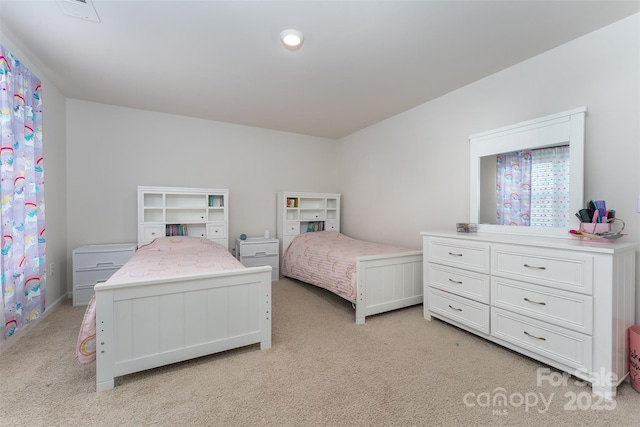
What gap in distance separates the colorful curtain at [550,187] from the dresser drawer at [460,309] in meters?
0.88

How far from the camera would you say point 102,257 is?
308 cm

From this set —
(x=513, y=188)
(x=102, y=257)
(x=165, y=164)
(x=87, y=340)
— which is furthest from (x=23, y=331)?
(x=513, y=188)

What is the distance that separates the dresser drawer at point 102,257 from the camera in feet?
9.80

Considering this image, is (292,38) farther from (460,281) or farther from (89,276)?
(89,276)

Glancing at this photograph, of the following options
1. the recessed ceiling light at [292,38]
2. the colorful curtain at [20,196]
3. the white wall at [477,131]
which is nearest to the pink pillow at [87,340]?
the colorful curtain at [20,196]

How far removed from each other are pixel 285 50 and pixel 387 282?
2.30m

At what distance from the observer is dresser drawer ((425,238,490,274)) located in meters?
2.17

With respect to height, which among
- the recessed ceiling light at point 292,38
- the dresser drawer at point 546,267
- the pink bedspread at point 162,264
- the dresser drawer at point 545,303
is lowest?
the dresser drawer at point 545,303

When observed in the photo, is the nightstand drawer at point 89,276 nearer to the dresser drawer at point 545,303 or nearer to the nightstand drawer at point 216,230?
the nightstand drawer at point 216,230

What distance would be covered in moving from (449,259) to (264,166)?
310 centimetres

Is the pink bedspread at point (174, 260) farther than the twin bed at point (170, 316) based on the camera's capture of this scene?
Yes

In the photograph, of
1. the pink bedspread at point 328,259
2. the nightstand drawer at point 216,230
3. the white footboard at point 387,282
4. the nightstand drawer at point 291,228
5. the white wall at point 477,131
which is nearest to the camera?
the white wall at point 477,131

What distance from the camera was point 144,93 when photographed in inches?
122

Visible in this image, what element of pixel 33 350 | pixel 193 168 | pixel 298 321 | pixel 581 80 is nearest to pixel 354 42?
pixel 581 80
